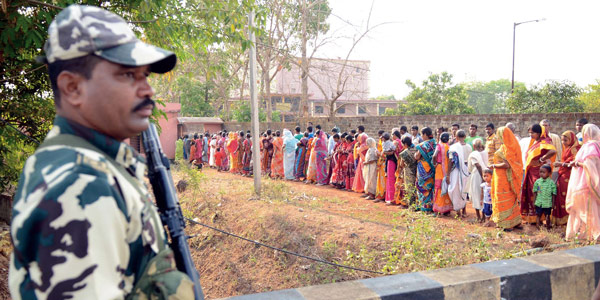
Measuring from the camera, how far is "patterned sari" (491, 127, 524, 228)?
6.49m

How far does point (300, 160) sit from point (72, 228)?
12360 millimetres

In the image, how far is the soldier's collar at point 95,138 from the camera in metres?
1.05

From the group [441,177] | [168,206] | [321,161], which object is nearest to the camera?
[168,206]

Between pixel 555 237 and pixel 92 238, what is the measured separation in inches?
251

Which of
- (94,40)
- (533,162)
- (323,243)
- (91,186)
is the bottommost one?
(323,243)

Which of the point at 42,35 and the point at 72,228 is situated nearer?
the point at 72,228

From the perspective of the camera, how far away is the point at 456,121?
11.8 m

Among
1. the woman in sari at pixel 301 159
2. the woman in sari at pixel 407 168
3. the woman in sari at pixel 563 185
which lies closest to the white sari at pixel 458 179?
the woman in sari at pixel 407 168

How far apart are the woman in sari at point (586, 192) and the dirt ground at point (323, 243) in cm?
33

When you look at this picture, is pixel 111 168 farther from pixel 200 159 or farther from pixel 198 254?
pixel 200 159

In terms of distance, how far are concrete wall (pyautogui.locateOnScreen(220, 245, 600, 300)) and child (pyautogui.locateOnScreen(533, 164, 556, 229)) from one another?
3638mm

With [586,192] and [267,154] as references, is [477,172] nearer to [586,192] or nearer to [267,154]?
[586,192]

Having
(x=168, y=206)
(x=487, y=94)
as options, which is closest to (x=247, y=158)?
(x=168, y=206)

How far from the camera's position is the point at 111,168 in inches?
40.2
